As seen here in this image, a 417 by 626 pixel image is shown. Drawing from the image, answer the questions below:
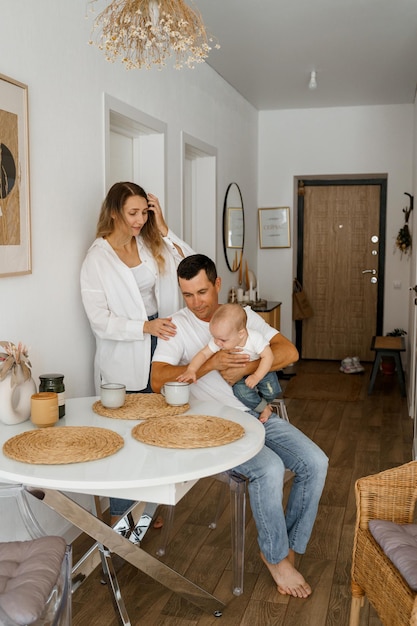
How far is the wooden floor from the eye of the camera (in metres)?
2.42

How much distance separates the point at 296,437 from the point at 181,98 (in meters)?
2.68

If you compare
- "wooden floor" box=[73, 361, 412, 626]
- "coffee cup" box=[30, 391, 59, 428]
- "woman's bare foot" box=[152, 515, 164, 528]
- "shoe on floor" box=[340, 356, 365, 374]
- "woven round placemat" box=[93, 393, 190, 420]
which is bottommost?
"wooden floor" box=[73, 361, 412, 626]

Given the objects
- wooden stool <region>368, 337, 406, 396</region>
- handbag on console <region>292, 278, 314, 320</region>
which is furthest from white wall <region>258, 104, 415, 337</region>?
wooden stool <region>368, 337, 406, 396</region>

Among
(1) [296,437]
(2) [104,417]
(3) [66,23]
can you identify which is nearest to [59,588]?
(2) [104,417]

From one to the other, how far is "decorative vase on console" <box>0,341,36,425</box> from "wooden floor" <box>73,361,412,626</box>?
0.78 m

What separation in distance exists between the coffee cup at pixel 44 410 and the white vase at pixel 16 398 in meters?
0.04

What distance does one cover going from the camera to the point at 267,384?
276cm

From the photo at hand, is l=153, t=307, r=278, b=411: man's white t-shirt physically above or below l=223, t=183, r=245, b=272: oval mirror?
below

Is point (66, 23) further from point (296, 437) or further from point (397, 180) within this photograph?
point (397, 180)

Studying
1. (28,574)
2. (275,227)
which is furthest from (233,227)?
(28,574)

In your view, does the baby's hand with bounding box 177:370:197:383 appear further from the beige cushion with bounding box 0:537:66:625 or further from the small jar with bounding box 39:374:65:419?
the beige cushion with bounding box 0:537:66:625

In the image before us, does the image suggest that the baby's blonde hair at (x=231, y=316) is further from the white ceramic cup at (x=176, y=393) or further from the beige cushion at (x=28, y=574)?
the beige cushion at (x=28, y=574)

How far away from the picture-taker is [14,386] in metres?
2.17

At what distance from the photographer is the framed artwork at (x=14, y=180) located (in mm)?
2463
